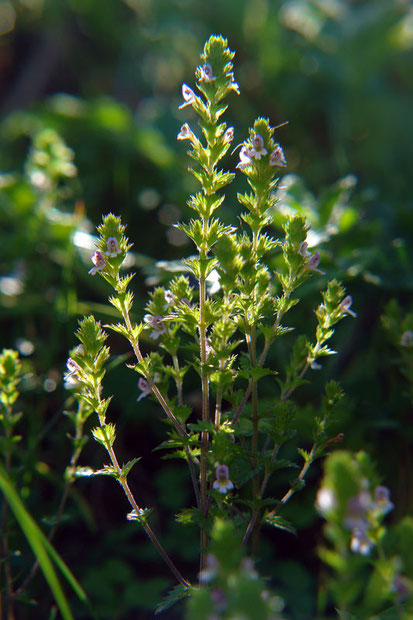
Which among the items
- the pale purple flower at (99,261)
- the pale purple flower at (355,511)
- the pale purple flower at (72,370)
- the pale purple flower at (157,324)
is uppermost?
the pale purple flower at (99,261)

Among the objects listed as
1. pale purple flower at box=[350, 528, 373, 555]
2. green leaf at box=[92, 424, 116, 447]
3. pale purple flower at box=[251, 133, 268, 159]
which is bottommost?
pale purple flower at box=[350, 528, 373, 555]

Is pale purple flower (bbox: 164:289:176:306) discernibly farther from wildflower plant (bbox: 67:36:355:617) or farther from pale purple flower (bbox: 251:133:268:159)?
pale purple flower (bbox: 251:133:268:159)

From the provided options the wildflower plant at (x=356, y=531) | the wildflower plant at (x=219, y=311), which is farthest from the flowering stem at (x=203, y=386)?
the wildflower plant at (x=356, y=531)

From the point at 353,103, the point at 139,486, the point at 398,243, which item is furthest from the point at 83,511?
the point at 353,103

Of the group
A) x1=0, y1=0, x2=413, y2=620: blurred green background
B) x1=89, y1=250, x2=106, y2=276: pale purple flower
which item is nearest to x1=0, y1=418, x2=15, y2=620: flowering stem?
x1=0, y1=0, x2=413, y2=620: blurred green background

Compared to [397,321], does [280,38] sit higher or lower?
higher

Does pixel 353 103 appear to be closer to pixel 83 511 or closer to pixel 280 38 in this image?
pixel 280 38

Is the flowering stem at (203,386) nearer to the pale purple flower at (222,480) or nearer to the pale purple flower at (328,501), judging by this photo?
the pale purple flower at (222,480)
